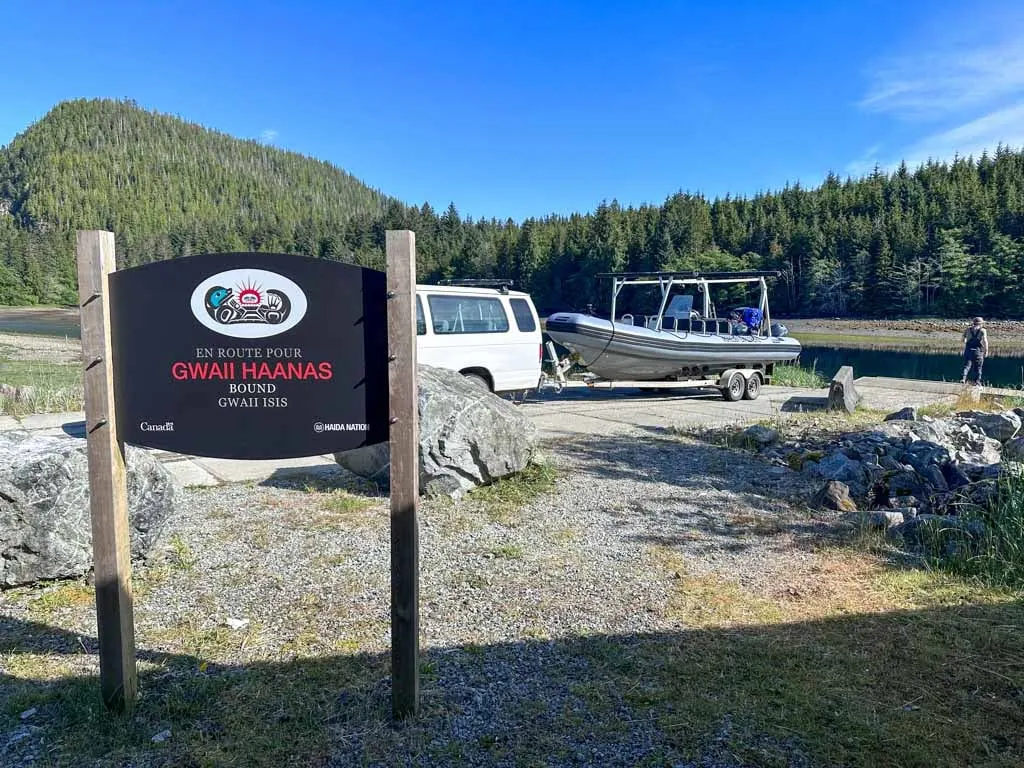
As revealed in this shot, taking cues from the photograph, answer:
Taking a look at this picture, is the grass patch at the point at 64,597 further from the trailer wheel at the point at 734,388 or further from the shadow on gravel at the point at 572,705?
the trailer wheel at the point at 734,388

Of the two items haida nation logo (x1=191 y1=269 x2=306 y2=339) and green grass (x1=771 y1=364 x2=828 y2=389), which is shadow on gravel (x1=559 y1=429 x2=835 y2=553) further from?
green grass (x1=771 y1=364 x2=828 y2=389)

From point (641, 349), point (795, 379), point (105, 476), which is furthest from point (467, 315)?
point (795, 379)

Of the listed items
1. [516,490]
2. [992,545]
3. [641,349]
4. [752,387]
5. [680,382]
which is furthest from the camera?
[752,387]

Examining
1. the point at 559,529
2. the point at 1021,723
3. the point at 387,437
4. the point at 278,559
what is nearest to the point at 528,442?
the point at 559,529

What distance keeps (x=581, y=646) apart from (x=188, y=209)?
175m

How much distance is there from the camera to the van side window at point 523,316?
1042 centimetres

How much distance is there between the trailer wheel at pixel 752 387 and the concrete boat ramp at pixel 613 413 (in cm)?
21

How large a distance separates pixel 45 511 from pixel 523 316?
25.1 ft

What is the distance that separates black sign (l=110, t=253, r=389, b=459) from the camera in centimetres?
249

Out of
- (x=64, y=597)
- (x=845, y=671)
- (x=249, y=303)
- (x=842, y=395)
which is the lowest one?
(x=845, y=671)

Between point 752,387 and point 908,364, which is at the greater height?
point 752,387

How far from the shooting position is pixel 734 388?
41.7 feet

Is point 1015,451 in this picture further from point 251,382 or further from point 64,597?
point 64,597

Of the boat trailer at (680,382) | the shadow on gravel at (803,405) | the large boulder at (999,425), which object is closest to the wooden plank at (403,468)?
the large boulder at (999,425)
